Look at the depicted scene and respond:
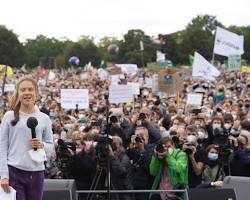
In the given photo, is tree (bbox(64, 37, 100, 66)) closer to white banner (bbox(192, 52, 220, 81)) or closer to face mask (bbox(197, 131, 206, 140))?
white banner (bbox(192, 52, 220, 81))

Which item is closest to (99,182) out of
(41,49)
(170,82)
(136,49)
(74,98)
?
(74,98)

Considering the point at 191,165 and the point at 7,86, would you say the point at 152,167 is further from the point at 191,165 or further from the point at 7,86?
the point at 7,86

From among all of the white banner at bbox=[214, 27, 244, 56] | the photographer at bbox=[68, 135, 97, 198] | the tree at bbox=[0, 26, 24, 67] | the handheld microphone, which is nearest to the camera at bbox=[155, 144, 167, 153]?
the photographer at bbox=[68, 135, 97, 198]

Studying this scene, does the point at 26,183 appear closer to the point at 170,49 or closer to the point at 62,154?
the point at 62,154

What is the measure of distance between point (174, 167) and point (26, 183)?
11.4ft

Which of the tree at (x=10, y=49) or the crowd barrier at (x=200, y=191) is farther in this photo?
the tree at (x=10, y=49)

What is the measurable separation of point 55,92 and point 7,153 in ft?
82.9

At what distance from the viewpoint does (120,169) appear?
9.13 m

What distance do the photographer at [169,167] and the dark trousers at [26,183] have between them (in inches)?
124

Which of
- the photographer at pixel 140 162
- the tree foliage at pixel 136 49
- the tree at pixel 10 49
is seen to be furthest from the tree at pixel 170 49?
the photographer at pixel 140 162

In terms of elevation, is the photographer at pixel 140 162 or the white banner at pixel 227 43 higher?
the white banner at pixel 227 43

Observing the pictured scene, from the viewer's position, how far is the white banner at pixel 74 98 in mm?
17203

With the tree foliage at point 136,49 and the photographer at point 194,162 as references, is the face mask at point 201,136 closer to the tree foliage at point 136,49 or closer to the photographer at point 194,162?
the photographer at point 194,162

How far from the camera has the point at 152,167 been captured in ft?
29.5
